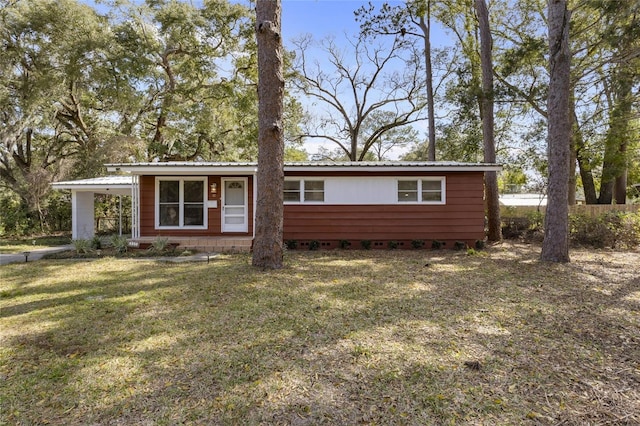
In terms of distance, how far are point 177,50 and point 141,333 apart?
16403 mm

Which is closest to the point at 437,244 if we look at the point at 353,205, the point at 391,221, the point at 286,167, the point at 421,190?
the point at 391,221

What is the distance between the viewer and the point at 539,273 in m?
6.75

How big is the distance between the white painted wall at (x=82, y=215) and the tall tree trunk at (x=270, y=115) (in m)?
9.29

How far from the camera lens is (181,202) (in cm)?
1095

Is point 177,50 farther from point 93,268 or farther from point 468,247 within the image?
point 468,247

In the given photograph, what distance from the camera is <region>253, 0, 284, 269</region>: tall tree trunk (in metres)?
6.27

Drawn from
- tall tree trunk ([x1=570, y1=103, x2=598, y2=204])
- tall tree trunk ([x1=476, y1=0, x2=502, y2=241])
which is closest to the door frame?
tall tree trunk ([x1=476, y1=0, x2=502, y2=241])

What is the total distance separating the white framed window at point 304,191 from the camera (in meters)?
10.8

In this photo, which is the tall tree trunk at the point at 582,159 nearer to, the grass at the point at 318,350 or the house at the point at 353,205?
the house at the point at 353,205

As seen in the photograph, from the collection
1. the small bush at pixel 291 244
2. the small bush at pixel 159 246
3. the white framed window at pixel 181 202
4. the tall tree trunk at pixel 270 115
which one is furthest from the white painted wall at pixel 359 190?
the small bush at pixel 159 246

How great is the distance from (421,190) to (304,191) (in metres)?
3.64

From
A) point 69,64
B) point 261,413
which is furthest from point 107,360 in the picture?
point 69,64

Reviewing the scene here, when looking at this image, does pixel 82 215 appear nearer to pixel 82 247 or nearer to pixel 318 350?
pixel 82 247

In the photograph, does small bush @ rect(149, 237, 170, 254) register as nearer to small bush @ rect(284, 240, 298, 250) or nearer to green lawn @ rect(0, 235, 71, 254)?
small bush @ rect(284, 240, 298, 250)
